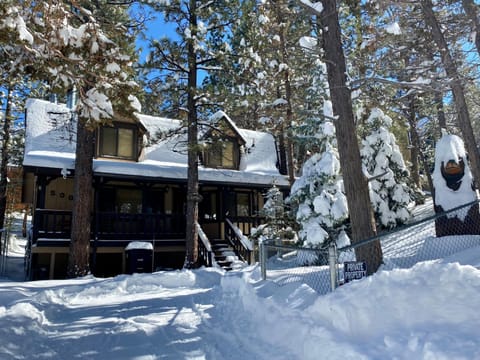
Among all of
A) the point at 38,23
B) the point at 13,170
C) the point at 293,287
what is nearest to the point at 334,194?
the point at 293,287

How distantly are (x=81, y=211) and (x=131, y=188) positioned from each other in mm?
5493

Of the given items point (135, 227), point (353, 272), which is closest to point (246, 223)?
point (135, 227)

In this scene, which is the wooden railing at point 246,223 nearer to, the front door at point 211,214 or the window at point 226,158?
the front door at point 211,214

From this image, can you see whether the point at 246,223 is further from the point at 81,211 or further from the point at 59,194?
the point at 59,194

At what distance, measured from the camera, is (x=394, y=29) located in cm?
715

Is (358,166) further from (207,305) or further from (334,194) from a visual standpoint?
(334,194)

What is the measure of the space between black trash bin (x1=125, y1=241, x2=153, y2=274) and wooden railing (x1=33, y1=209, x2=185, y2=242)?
1699 millimetres

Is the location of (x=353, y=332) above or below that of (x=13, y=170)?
below

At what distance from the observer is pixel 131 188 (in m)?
18.0

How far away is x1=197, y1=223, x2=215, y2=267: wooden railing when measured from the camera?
1428 cm

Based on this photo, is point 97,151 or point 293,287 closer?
point 293,287

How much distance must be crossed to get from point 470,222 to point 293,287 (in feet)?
20.8

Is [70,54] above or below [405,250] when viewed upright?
above

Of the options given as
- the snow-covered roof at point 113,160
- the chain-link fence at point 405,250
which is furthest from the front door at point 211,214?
the chain-link fence at point 405,250
